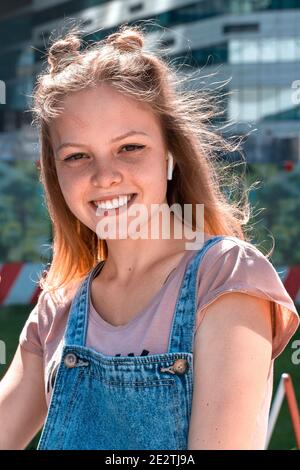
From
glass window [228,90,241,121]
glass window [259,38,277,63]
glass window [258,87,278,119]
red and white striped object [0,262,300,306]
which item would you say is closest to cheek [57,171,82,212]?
glass window [228,90,241,121]

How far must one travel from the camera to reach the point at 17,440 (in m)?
1.61

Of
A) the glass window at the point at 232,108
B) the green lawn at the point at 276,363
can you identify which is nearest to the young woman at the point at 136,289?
the glass window at the point at 232,108

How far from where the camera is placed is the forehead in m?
1.45

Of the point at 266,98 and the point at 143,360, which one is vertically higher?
the point at 266,98

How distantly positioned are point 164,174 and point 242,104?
24942 millimetres

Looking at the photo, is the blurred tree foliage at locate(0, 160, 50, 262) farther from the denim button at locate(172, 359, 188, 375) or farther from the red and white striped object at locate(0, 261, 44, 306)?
the denim button at locate(172, 359, 188, 375)

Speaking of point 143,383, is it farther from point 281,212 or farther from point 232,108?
point 232,108

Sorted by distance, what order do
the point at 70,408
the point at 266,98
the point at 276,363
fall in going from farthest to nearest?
the point at 266,98, the point at 276,363, the point at 70,408

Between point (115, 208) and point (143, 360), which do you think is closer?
point (143, 360)

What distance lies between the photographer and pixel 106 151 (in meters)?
1.45

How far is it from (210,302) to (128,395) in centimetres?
19

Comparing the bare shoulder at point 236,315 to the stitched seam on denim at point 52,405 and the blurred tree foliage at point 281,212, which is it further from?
the blurred tree foliage at point 281,212

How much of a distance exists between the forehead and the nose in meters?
0.05

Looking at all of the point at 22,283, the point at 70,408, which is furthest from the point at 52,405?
the point at 22,283
